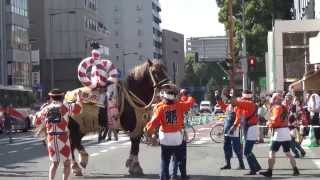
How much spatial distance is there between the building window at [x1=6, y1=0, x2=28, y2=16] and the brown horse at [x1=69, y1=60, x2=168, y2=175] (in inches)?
2360

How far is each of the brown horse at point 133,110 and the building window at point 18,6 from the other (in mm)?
59938

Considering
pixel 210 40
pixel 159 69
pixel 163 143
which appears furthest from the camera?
pixel 210 40

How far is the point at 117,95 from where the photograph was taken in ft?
49.8

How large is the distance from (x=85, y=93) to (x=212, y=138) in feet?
44.1

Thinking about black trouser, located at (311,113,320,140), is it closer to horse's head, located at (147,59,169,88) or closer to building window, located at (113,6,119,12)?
horse's head, located at (147,59,169,88)

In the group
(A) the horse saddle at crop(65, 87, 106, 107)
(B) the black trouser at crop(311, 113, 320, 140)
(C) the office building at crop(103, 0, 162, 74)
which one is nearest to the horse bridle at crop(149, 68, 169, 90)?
(A) the horse saddle at crop(65, 87, 106, 107)

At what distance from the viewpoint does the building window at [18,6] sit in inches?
2895

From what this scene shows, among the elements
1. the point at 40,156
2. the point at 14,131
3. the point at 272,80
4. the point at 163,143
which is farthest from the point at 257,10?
the point at 163,143

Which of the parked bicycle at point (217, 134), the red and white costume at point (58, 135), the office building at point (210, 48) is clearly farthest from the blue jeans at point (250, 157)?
the office building at point (210, 48)

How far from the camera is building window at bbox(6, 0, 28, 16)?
73.5m

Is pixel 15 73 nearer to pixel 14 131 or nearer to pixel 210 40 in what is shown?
pixel 14 131

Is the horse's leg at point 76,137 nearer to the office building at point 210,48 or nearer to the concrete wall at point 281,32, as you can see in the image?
the office building at point 210,48

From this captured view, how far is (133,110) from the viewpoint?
1514 centimetres

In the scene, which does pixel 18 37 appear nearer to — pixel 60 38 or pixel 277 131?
pixel 60 38
